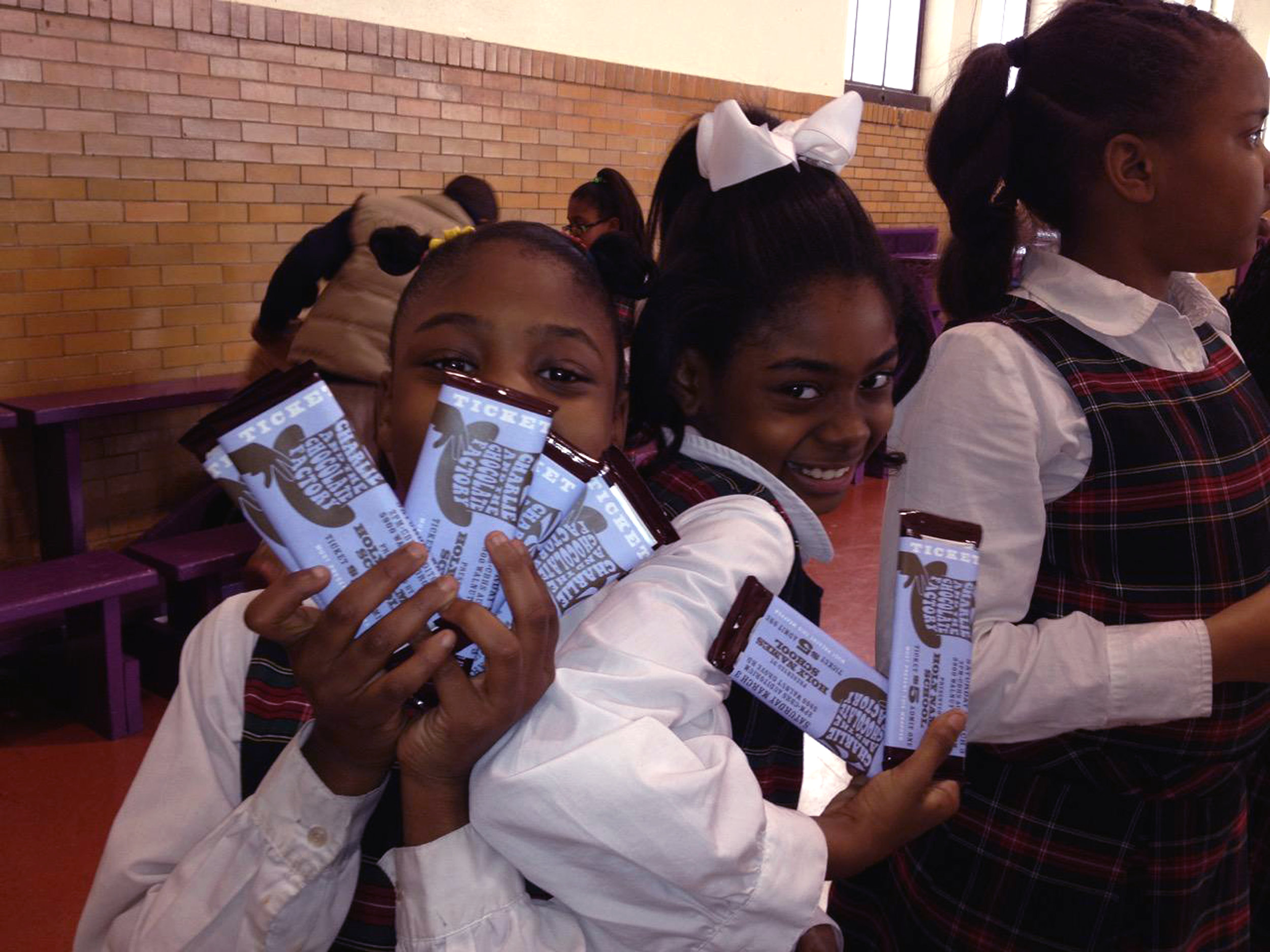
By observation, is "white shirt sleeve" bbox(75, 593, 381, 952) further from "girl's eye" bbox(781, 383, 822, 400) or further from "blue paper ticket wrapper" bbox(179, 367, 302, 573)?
"girl's eye" bbox(781, 383, 822, 400)

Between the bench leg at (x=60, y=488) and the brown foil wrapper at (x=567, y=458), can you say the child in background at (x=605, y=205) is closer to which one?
the bench leg at (x=60, y=488)

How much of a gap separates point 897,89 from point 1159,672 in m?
7.63

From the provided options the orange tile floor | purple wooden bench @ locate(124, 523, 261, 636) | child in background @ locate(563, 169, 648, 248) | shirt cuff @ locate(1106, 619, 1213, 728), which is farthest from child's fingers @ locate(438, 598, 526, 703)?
child in background @ locate(563, 169, 648, 248)

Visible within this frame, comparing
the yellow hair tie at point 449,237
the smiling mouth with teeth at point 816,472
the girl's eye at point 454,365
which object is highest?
the yellow hair tie at point 449,237

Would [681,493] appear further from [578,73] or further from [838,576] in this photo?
[578,73]

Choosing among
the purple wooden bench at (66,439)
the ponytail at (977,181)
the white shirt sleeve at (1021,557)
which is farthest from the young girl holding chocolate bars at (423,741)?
the purple wooden bench at (66,439)

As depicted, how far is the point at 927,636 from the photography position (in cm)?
95

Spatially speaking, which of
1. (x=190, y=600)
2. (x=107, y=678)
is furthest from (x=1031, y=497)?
(x=190, y=600)

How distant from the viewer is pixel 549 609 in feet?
2.44

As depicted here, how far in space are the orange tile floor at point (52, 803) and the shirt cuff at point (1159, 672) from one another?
1749 millimetres

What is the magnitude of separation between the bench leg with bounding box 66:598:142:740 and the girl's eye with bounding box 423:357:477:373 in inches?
104

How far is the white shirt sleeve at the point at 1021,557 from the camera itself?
1.24 meters

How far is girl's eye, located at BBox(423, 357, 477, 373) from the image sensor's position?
3.07 feet

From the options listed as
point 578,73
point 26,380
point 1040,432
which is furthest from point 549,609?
point 578,73
